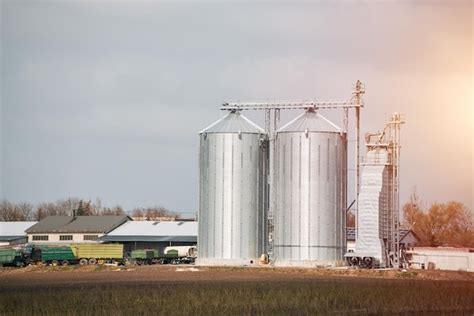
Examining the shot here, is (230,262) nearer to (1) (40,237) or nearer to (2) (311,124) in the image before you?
(2) (311,124)

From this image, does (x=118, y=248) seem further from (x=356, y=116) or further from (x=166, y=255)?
(x=356, y=116)

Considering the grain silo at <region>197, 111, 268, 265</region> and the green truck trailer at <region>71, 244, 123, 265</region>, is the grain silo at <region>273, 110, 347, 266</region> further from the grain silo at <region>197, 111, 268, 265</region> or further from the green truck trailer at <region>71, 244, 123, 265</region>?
the green truck trailer at <region>71, 244, 123, 265</region>

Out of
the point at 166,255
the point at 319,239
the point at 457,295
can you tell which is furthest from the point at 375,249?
the point at 457,295

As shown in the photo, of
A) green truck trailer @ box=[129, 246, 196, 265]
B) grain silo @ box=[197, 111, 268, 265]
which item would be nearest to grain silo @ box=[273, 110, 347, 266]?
grain silo @ box=[197, 111, 268, 265]

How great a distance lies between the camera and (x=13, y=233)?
13675cm

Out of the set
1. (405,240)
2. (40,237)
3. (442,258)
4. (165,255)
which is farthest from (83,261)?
(442,258)

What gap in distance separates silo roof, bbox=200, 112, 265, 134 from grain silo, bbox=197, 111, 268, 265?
0.89 ft

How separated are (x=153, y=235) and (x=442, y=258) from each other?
44055mm

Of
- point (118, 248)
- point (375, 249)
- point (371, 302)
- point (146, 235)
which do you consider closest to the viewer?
point (371, 302)

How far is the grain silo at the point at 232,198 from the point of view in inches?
3529

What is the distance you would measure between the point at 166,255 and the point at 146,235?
13.1m

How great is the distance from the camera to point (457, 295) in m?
46.5

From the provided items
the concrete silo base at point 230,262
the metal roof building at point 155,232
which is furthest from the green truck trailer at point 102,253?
the concrete silo base at point 230,262

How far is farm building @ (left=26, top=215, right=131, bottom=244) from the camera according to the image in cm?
12800
